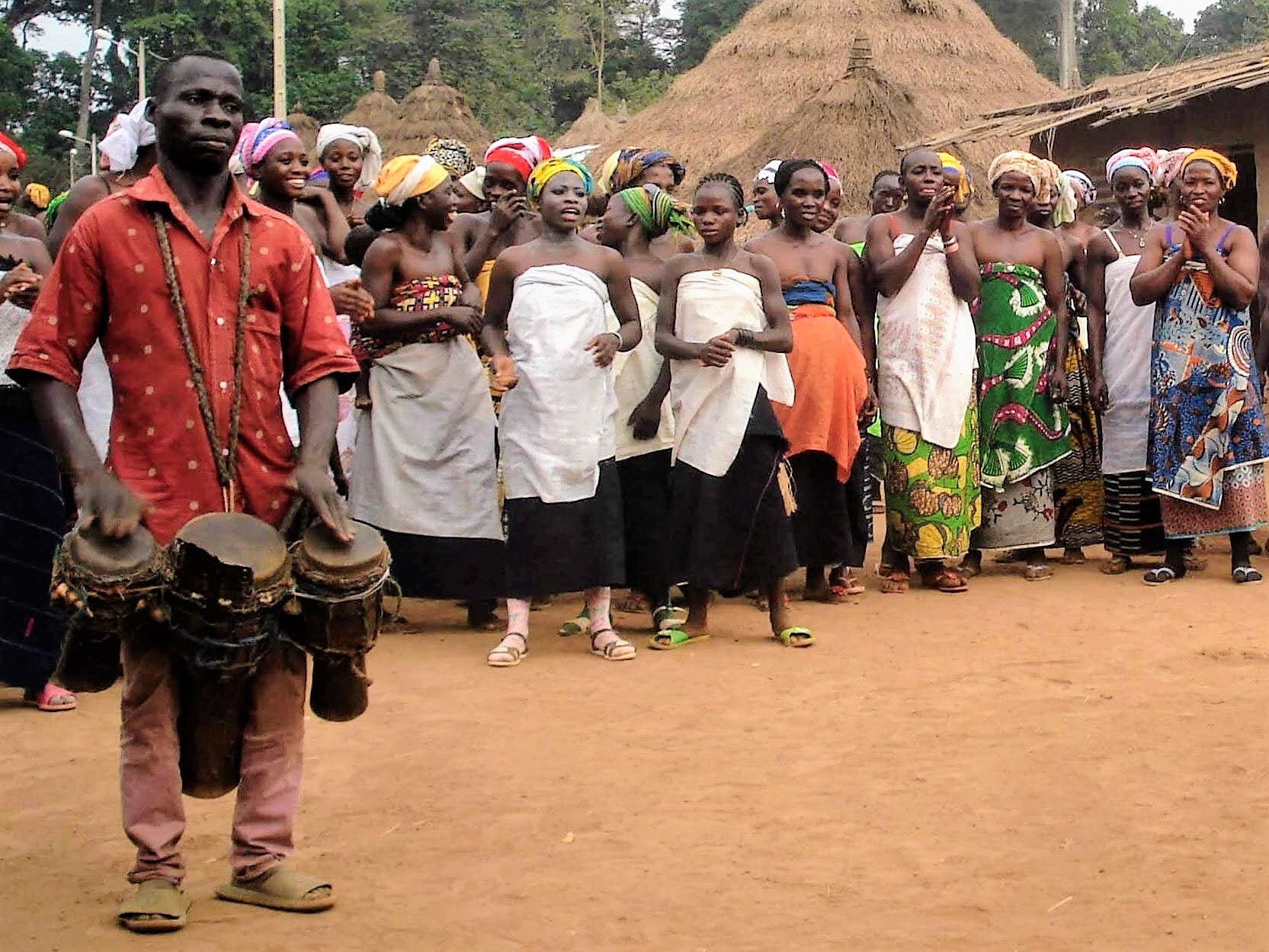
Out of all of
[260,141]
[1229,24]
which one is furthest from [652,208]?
[1229,24]

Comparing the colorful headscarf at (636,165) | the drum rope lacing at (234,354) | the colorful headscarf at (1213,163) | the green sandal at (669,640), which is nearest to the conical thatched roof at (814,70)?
the colorful headscarf at (636,165)

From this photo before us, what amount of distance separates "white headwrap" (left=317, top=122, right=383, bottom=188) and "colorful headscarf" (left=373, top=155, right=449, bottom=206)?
0.96 metres

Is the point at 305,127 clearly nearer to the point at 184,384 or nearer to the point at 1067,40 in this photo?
the point at 1067,40

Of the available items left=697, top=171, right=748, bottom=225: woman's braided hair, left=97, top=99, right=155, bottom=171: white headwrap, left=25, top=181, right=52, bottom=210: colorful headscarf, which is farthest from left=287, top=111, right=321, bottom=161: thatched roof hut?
left=97, top=99, right=155, bottom=171: white headwrap

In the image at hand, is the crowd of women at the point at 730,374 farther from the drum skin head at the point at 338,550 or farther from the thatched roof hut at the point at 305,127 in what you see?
the thatched roof hut at the point at 305,127

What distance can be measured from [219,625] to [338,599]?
0.26 metres

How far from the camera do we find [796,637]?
6.98m

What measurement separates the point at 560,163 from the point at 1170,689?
307 cm

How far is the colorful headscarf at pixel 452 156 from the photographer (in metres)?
8.96

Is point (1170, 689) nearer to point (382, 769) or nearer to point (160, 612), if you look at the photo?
point (382, 769)

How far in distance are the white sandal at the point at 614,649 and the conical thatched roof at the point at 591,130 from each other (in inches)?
924

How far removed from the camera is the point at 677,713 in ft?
19.3

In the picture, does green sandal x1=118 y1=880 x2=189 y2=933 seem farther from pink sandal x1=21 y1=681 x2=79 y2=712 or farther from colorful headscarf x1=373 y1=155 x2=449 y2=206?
colorful headscarf x1=373 y1=155 x2=449 y2=206

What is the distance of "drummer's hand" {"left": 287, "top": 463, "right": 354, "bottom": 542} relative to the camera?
3.78 metres
